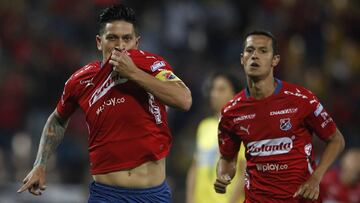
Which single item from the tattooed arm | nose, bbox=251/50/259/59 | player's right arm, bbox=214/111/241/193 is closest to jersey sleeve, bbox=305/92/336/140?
nose, bbox=251/50/259/59

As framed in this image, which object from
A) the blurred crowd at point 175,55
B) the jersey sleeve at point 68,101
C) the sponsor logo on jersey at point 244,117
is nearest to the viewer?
the jersey sleeve at point 68,101

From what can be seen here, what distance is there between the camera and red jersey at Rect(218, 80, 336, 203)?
6078mm

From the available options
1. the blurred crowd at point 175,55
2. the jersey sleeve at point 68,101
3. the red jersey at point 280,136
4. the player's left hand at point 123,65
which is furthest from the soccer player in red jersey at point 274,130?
the blurred crowd at point 175,55

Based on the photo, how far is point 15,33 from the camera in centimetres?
1404

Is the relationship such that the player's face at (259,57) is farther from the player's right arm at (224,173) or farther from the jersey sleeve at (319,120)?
the player's right arm at (224,173)

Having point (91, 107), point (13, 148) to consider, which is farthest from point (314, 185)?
point (13, 148)

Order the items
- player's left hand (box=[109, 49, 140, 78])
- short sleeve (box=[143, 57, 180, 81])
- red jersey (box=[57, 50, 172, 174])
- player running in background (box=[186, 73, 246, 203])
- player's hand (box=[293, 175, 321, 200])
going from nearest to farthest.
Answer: player's left hand (box=[109, 49, 140, 78]) < short sleeve (box=[143, 57, 180, 81]) < red jersey (box=[57, 50, 172, 174]) < player's hand (box=[293, 175, 321, 200]) < player running in background (box=[186, 73, 246, 203])

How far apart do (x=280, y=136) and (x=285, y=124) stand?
0.30 ft

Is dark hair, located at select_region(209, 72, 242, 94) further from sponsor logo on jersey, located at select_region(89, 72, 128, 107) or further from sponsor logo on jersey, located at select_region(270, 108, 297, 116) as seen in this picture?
sponsor logo on jersey, located at select_region(89, 72, 128, 107)

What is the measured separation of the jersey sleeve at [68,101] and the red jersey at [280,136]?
118cm

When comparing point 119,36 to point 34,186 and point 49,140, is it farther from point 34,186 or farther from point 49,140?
point 34,186

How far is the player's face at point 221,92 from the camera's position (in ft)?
25.8

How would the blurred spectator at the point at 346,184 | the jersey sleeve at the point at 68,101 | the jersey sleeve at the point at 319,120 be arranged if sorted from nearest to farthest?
the jersey sleeve at the point at 68,101 < the jersey sleeve at the point at 319,120 < the blurred spectator at the point at 346,184

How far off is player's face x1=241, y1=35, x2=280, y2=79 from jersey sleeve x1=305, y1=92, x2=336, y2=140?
39 centimetres
